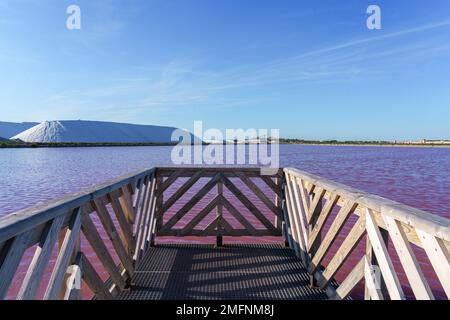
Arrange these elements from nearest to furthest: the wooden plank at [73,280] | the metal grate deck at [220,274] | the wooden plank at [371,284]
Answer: the wooden plank at [73,280] → the wooden plank at [371,284] → the metal grate deck at [220,274]

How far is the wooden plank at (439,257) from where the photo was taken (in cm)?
166

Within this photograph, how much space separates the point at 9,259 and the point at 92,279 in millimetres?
1470

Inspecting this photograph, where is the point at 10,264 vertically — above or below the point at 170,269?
above

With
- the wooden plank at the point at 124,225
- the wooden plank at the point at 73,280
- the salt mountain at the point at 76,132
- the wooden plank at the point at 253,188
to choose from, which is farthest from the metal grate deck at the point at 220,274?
the salt mountain at the point at 76,132

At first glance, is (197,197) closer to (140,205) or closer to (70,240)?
(140,205)

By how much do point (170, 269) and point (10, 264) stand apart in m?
3.23

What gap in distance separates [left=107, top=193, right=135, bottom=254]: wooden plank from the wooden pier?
0.01m

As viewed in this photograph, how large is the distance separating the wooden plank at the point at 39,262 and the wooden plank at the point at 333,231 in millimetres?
2445

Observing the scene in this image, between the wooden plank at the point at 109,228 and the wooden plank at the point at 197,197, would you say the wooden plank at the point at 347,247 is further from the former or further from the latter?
the wooden plank at the point at 197,197

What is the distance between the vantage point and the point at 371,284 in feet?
9.00

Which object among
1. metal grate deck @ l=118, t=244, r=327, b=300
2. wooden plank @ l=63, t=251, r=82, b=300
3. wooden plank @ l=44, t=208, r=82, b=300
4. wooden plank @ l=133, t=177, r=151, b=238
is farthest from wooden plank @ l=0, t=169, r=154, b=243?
metal grate deck @ l=118, t=244, r=327, b=300
